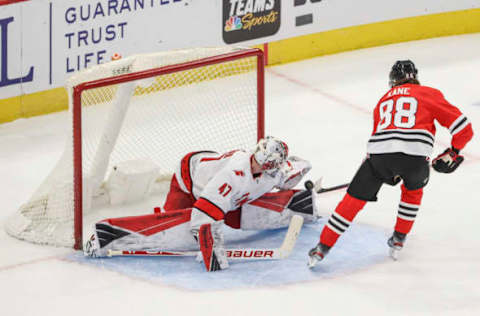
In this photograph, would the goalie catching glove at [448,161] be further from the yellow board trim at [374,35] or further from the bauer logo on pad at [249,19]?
the yellow board trim at [374,35]

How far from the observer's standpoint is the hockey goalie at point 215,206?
5.01 m

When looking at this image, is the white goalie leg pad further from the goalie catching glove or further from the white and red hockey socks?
the goalie catching glove

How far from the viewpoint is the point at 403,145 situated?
483 centimetres

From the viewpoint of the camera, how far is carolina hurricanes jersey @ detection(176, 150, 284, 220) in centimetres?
500

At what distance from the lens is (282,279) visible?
196 inches

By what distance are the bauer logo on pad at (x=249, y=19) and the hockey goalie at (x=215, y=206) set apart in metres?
2.38

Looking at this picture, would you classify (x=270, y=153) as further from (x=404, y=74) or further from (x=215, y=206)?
(x=404, y=74)

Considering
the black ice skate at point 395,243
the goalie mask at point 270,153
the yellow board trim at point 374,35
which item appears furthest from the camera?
the yellow board trim at point 374,35

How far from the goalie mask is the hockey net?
0.71 m

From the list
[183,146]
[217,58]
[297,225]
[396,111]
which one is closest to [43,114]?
[183,146]

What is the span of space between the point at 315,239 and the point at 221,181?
69 centimetres

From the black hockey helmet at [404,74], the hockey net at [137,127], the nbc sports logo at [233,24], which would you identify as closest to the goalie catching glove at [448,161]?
the black hockey helmet at [404,74]

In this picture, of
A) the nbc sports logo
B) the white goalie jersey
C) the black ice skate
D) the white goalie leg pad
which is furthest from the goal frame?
the nbc sports logo

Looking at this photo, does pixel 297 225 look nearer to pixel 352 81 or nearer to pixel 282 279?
pixel 282 279
